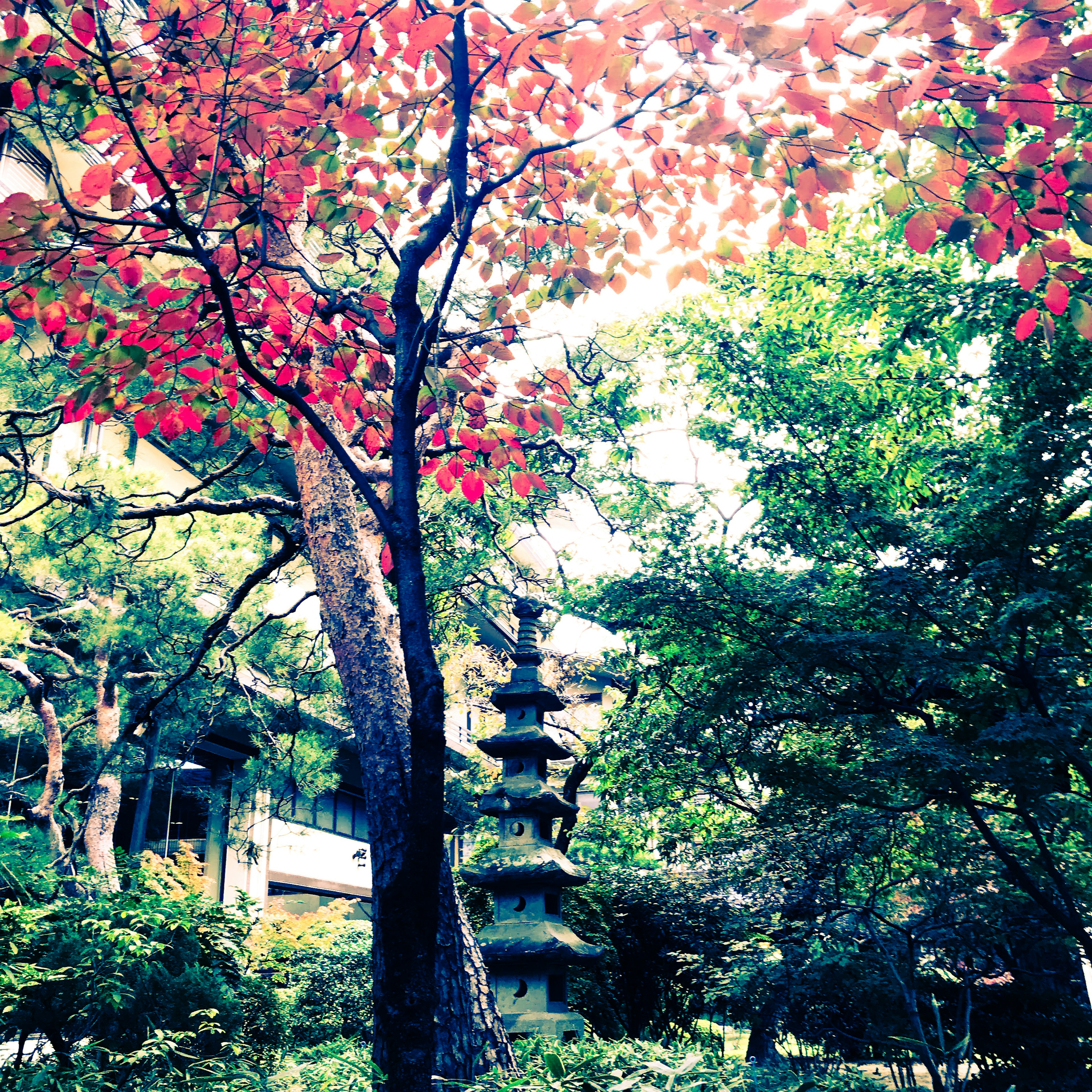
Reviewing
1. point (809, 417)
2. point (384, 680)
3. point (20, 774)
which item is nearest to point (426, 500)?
point (809, 417)

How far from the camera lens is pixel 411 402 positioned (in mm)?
2971

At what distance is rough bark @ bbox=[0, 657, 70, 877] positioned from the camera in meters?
9.53

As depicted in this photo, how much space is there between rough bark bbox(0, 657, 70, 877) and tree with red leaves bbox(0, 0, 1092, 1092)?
6.25m

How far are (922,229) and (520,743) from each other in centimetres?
514

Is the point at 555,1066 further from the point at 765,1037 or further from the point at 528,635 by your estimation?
the point at 765,1037

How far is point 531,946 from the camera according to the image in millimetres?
6105

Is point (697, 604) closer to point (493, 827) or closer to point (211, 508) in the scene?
point (211, 508)

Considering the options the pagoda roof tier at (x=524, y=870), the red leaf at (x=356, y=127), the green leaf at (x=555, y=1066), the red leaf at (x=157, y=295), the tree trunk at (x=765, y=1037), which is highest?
the red leaf at (x=356, y=127)

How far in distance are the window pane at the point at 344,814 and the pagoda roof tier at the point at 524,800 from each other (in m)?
15.6

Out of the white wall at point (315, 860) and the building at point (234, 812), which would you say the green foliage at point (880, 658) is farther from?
the white wall at point (315, 860)

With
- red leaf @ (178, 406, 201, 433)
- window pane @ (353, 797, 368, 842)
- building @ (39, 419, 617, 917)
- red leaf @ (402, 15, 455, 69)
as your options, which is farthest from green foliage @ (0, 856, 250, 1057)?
window pane @ (353, 797, 368, 842)

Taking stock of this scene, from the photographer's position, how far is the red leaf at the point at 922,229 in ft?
8.89

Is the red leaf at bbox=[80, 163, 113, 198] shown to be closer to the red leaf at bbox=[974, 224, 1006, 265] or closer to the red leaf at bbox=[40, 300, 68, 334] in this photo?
the red leaf at bbox=[40, 300, 68, 334]

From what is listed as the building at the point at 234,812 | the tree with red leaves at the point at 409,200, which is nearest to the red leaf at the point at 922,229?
the tree with red leaves at the point at 409,200
